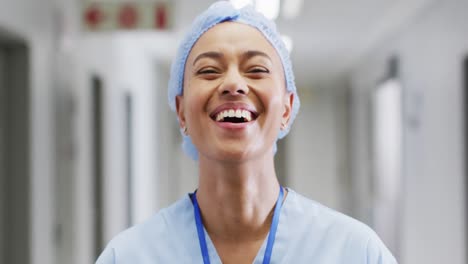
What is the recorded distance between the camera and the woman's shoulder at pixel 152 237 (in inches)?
49.2

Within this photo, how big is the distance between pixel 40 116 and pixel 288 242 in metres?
2.32

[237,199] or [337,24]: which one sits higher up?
[337,24]

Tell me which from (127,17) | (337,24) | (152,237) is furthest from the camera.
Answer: (337,24)

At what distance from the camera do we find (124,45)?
5.57 m

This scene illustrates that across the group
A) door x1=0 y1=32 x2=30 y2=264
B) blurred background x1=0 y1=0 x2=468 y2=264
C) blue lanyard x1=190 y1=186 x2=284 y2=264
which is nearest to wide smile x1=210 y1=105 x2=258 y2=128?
blue lanyard x1=190 y1=186 x2=284 y2=264

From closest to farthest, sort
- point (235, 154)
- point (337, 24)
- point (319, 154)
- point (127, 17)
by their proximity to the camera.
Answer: point (235, 154)
point (127, 17)
point (337, 24)
point (319, 154)

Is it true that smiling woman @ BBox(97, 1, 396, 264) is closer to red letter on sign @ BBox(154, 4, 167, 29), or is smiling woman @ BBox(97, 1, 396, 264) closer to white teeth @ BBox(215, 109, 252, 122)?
white teeth @ BBox(215, 109, 252, 122)

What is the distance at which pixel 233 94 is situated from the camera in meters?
1.18

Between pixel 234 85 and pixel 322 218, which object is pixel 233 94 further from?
pixel 322 218

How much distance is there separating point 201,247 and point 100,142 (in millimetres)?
3606

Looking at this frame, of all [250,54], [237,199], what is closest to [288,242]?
[237,199]

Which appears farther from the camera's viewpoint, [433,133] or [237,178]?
[433,133]

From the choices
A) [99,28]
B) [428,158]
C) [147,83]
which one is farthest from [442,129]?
[147,83]

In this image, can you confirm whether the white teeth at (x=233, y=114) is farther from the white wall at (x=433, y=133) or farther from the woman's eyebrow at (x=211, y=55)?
the white wall at (x=433, y=133)
